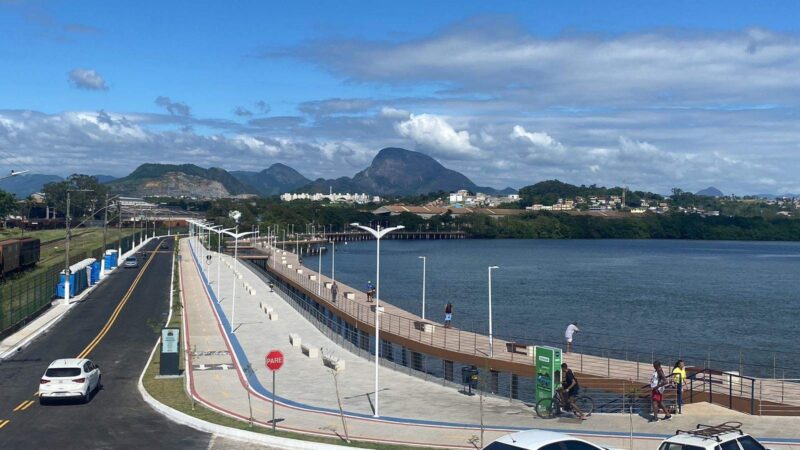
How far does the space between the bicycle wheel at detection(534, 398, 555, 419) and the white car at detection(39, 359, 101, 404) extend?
1499 centimetres

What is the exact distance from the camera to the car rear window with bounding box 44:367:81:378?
2693cm

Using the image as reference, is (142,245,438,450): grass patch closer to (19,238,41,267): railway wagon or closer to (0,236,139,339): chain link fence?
(0,236,139,339): chain link fence

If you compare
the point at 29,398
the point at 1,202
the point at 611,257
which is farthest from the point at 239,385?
the point at 611,257

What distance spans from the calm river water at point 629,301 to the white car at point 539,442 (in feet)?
80.6

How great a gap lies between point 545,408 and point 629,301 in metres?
72.1

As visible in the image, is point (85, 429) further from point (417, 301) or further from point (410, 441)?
point (417, 301)

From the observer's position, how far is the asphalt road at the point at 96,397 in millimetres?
22469

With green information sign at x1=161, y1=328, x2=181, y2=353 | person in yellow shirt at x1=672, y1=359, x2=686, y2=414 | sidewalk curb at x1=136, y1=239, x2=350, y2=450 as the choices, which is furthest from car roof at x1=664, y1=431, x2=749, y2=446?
green information sign at x1=161, y1=328, x2=181, y2=353

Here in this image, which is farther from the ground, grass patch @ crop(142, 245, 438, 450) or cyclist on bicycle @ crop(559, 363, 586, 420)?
cyclist on bicycle @ crop(559, 363, 586, 420)

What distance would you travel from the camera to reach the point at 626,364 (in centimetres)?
3347

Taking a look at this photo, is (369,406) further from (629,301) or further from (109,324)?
(629,301)

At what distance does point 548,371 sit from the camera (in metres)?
25.8

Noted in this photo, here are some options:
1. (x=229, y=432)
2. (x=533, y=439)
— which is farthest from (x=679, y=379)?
(x=229, y=432)

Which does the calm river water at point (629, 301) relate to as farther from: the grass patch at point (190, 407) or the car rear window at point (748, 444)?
the grass patch at point (190, 407)
